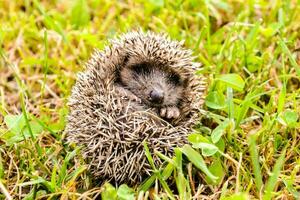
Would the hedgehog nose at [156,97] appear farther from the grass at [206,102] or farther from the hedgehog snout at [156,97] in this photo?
the grass at [206,102]

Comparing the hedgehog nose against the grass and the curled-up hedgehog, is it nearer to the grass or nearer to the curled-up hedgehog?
the curled-up hedgehog

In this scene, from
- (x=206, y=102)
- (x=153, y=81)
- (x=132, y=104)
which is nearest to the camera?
(x=132, y=104)

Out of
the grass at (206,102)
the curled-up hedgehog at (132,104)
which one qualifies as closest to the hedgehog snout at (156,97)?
the curled-up hedgehog at (132,104)

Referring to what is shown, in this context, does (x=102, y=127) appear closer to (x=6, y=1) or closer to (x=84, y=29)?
(x=84, y=29)

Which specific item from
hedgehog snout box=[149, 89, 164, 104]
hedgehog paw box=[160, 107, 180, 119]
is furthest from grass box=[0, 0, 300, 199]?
hedgehog snout box=[149, 89, 164, 104]

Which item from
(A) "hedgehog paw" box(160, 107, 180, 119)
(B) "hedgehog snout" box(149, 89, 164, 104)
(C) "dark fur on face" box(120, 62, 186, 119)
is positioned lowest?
(A) "hedgehog paw" box(160, 107, 180, 119)

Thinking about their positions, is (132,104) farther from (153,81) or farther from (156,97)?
(153,81)

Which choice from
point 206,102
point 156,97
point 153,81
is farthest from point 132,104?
point 206,102
